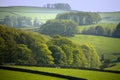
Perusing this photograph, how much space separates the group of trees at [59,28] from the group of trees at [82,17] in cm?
14

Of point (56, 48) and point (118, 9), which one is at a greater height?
point (118, 9)

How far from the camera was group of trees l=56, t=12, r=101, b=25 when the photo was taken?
8.22 meters

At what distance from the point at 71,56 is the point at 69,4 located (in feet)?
5.53

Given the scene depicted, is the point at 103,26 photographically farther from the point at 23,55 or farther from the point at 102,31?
the point at 23,55

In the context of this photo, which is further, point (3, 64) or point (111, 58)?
point (3, 64)

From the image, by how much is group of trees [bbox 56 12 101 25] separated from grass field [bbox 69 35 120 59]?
48cm

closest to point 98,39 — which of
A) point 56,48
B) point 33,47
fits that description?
point 56,48

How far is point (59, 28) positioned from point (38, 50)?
1004 millimetres

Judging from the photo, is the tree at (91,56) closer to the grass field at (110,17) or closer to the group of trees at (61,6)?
the grass field at (110,17)

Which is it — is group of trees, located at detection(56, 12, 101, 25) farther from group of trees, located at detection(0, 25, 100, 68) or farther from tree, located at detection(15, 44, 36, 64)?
tree, located at detection(15, 44, 36, 64)

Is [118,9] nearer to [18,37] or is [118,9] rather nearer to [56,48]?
[56,48]

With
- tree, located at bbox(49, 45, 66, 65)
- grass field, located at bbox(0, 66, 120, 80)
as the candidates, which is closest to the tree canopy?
grass field, located at bbox(0, 66, 120, 80)

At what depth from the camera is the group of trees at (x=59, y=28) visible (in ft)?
27.4

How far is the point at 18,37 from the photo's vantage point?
8500mm
